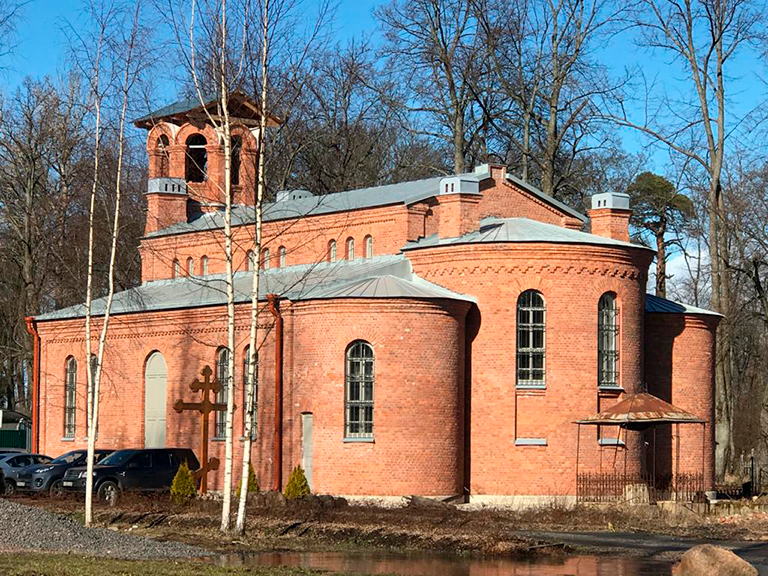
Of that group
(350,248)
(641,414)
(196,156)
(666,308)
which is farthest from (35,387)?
(641,414)

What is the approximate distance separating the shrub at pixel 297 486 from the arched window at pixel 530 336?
5702mm

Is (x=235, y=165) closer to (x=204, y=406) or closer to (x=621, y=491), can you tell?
(x=204, y=406)

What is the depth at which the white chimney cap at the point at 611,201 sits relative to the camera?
1433 inches

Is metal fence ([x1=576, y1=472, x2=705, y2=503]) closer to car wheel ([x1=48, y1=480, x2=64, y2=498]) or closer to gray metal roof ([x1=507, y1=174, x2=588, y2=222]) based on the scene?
gray metal roof ([x1=507, y1=174, x2=588, y2=222])

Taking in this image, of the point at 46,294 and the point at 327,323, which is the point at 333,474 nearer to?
the point at 327,323

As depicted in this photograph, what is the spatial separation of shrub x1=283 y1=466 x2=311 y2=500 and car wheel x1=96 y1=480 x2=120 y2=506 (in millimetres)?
3996

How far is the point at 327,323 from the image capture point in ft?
107

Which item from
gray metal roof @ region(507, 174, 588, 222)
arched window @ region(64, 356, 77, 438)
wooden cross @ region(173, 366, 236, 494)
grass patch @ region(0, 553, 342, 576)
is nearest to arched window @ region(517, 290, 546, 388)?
gray metal roof @ region(507, 174, 588, 222)

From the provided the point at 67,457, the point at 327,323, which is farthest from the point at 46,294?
the point at 327,323

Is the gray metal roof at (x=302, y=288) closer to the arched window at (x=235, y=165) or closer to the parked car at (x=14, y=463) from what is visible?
the arched window at (x=235, y=165)

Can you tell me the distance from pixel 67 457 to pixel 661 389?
52.4 feet

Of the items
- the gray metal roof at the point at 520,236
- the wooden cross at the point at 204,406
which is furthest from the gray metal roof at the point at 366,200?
the wooden cross at the point at 204,406

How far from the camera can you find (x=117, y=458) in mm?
32906

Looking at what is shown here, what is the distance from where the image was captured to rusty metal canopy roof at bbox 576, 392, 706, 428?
31.0 m
